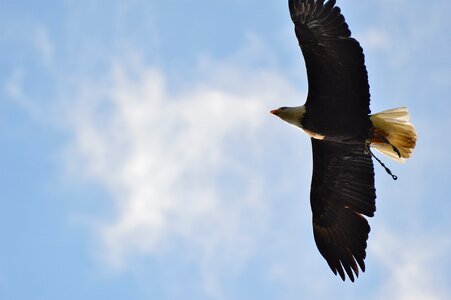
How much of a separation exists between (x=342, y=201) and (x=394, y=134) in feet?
4.27

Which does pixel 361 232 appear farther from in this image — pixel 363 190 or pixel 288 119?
pixel 288 119

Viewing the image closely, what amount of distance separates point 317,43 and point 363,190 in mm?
2526

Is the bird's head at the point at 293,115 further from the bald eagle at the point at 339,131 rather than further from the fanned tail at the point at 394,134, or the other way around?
the fanned tail at the point at 394,134

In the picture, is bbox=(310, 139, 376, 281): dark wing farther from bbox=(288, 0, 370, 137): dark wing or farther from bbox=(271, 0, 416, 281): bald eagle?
bbox=(288, 0, 370, 137): dark wing

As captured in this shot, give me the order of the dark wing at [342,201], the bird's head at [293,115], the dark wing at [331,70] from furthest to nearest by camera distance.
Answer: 1. the dark wing at [342,201]
2. the bird's head at [293,115]
3. the dark wing at [331,70]

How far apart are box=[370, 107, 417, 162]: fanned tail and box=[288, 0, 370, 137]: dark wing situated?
0.50m

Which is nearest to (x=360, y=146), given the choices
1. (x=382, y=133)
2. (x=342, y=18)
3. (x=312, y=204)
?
(x=382, y=133)

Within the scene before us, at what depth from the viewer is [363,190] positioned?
13148 mm

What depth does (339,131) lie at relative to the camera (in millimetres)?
12547

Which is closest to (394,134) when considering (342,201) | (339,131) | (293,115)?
(339,131)

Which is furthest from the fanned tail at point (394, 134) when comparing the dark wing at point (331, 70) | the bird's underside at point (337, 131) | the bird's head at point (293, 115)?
the bird's head at point (293, 115)

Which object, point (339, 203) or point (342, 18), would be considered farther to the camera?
point (339, 203)

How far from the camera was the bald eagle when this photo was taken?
1193cm

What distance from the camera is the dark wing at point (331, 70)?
11.9 meters
